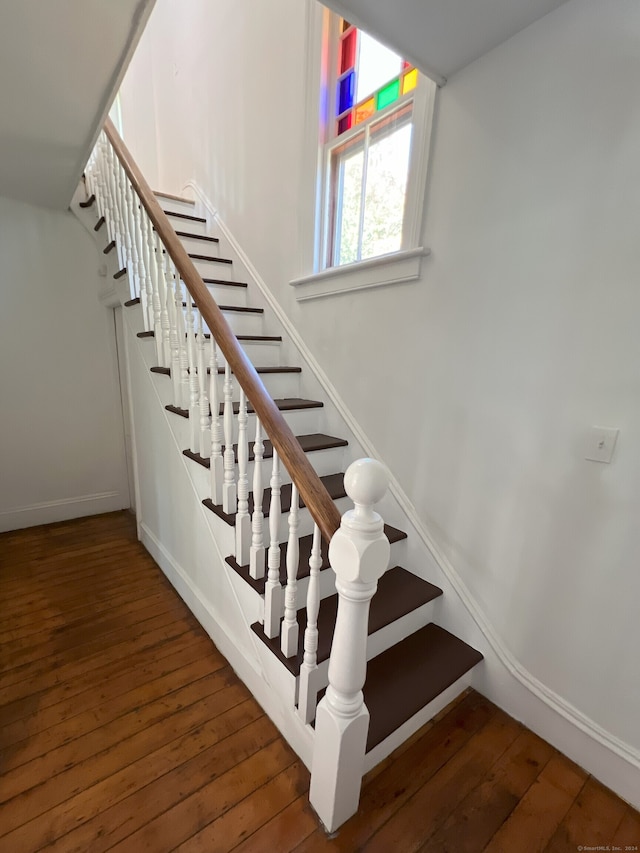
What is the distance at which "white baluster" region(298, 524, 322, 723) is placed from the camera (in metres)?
1.09

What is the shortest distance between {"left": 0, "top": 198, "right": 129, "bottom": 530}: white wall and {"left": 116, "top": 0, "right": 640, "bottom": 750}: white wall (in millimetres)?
2141

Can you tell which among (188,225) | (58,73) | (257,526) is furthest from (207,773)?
(188,225)

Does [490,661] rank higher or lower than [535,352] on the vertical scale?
lower

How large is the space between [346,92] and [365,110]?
24 centimetres

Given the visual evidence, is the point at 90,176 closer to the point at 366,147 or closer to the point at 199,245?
the point at 199,245

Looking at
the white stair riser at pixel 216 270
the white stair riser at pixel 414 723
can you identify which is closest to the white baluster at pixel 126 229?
the white stair riser at pixel 216 270

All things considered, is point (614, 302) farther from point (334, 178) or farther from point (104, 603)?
point (104, 603)

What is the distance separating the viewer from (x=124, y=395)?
3.10 m

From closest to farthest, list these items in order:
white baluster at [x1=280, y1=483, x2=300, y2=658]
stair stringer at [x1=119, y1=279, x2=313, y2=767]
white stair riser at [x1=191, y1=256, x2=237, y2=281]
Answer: white baluster at [x1=280, y1=483, x2=300, y2=658] → stair stringer at [x1=119, y1=279, x2=313, y2=767] → white stair riser at [x1=191, y1=256, x2=237, y2=281]

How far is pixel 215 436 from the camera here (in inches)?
60.8

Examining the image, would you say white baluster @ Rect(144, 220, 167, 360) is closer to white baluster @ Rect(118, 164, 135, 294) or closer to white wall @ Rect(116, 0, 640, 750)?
white baluster @ Rect(118, 164, 135, 294)

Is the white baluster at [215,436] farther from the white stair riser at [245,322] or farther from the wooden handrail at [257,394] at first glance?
the white stair riser at [245,322]

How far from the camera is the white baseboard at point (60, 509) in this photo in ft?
9.24

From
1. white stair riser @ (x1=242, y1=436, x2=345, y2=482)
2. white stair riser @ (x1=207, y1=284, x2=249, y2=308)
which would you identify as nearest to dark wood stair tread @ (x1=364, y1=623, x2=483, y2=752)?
white stair riser @ (x1=242, y1=436, x2=345, y2=482)
